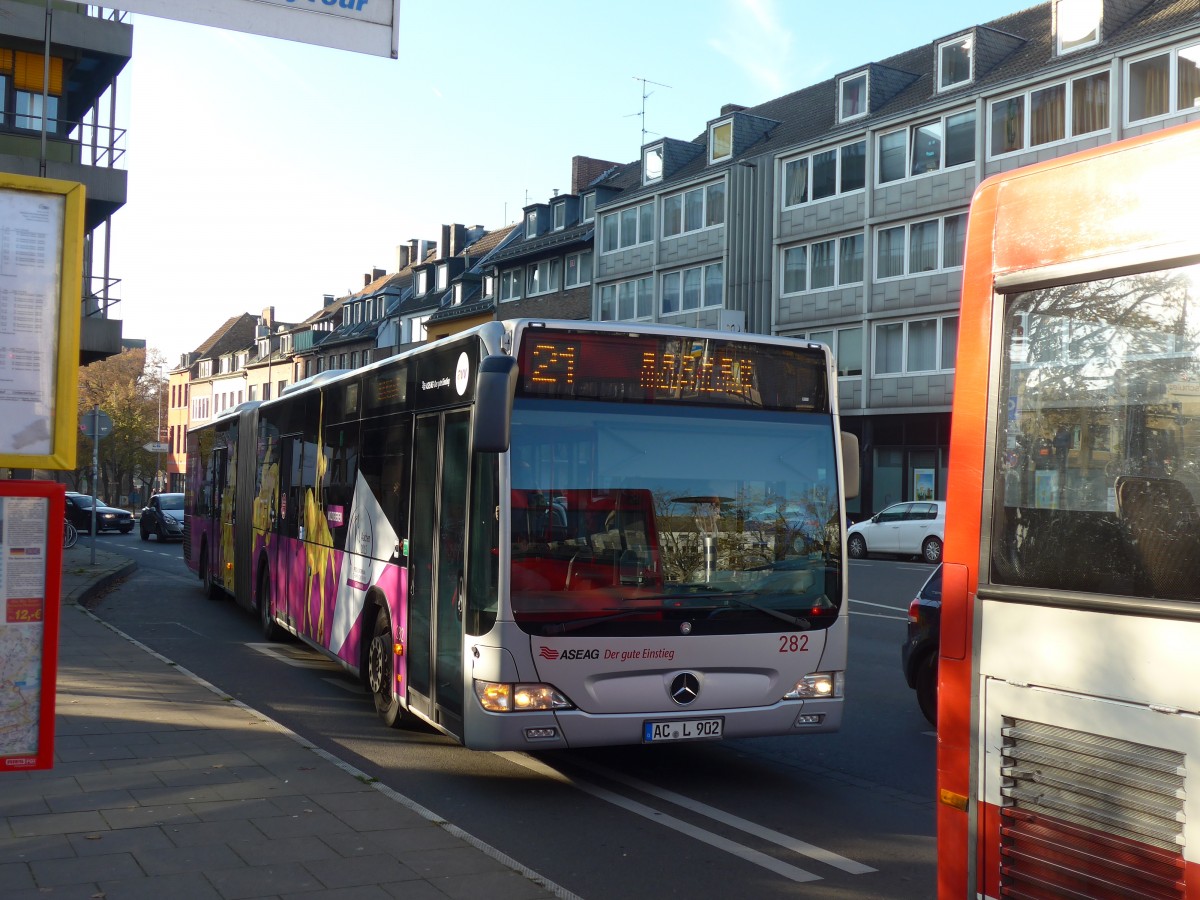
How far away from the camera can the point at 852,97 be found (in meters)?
43.0

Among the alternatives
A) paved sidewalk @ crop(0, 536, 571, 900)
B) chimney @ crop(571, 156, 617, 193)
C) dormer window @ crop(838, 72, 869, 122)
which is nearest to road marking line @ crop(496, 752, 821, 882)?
paved sidewalk @ crop(0, 536, 571, 900)

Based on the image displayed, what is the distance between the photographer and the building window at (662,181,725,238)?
47825 millimetres

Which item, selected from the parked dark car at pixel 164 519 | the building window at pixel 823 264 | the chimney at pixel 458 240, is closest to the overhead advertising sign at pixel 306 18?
the parked dark car at pixel 164 519

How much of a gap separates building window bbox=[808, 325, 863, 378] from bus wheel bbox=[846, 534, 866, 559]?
337 inches

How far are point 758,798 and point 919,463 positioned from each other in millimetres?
33809

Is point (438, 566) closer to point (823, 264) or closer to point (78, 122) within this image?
point (78, 122)

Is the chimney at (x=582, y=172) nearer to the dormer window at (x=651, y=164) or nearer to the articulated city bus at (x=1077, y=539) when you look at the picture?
the dormer window at (x=651, y=164)

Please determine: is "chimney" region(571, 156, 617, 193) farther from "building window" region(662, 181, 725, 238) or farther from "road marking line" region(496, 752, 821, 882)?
"road marking line" region(496, 752, 821, 882)

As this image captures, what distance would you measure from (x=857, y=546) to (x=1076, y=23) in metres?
15.5

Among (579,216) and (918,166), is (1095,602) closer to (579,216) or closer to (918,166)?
(918,166)

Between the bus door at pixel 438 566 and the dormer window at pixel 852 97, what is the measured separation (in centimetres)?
3659

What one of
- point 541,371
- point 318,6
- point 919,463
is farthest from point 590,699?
point 919,463

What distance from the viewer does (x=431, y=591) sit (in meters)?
8.22

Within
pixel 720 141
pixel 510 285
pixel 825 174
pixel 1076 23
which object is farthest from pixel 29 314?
pixel 510 285
